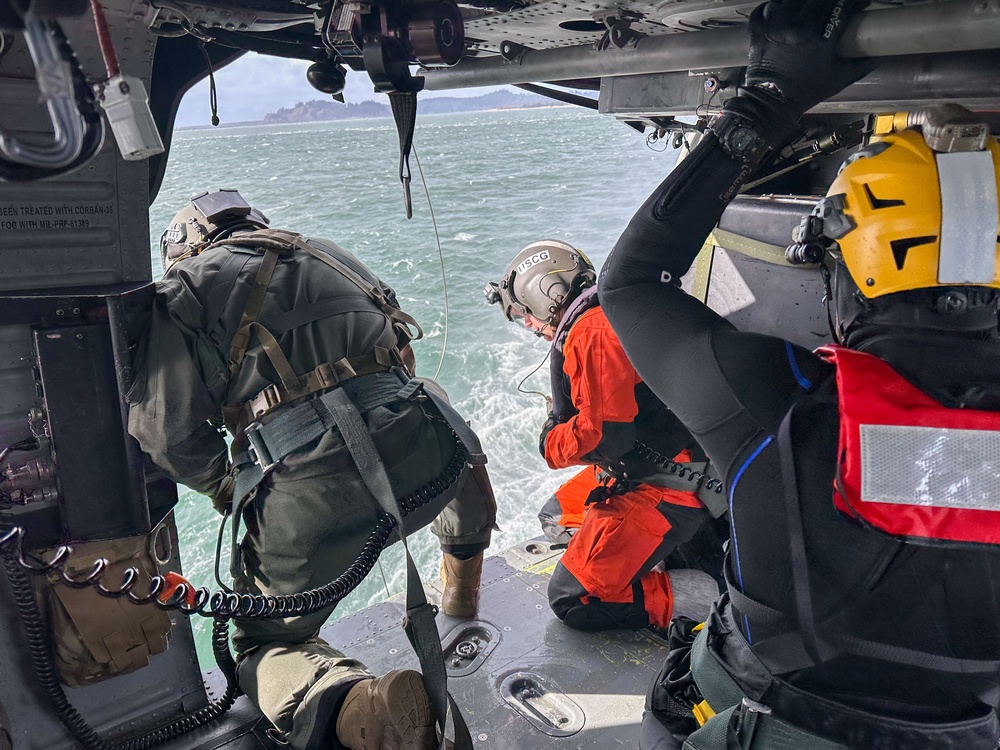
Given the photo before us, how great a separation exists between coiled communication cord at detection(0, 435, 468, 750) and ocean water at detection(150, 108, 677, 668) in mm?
785

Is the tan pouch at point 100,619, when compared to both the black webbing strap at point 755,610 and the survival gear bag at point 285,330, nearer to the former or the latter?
the survival gear bag at point 285,330

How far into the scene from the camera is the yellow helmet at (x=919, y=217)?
133 centimetres

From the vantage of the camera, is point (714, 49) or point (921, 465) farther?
point (714, 49)

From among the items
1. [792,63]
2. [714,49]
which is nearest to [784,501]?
[792,63]

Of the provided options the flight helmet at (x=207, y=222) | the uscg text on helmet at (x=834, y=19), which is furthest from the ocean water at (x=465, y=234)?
the uscg text on helmet at (x=834, y=19)

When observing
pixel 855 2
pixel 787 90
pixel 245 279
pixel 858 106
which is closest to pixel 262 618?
pixel 245 279

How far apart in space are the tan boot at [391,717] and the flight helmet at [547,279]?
2328 mm

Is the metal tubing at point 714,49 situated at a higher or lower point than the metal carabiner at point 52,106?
higher

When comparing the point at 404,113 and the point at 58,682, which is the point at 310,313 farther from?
the point at 58,682

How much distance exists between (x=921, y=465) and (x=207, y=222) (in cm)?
246

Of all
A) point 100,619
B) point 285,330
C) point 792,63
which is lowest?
point 100,619

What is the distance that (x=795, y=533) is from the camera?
1387mm

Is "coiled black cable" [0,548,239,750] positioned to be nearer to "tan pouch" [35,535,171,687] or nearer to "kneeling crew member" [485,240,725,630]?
"tan pouch" [35,535,171,687]

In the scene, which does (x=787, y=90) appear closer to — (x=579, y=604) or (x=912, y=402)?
(x=912, y=402)
